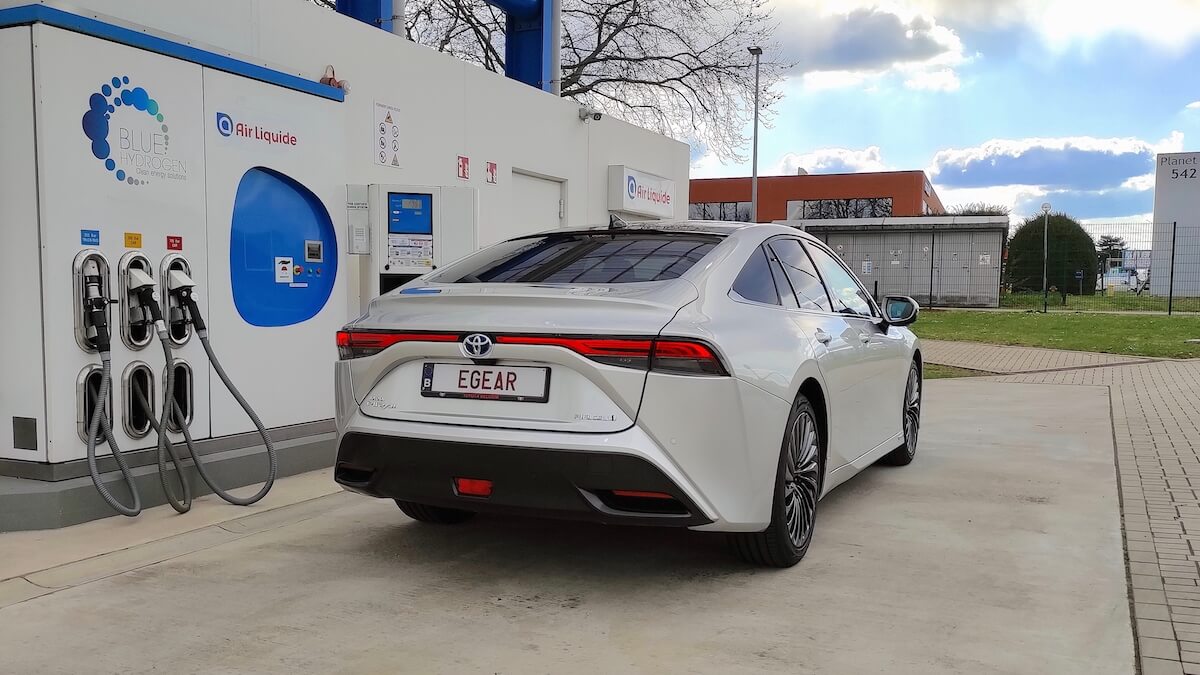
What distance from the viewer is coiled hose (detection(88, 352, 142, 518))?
4.54 m

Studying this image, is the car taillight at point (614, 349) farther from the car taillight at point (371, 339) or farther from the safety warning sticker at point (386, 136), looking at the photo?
the safety warning sticker at point (386, 136)

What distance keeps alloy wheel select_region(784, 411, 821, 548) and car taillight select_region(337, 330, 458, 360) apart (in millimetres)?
1490

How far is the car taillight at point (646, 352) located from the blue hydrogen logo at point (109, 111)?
2848 mm

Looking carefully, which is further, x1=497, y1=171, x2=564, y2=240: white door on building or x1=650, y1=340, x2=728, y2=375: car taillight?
x1=497, y1=171, x2=564, y2=240: white door on building

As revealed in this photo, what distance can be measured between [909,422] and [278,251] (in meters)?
4.30

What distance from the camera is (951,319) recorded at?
2539 cm

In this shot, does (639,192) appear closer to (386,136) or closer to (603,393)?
(386,136)

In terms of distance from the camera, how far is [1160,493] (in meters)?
5.61

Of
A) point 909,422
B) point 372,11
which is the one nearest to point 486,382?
point 909,422

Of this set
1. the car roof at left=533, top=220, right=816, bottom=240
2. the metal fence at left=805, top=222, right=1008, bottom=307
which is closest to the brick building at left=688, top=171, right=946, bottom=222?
the metal fence at left=805, top=222, right=1008, bottom=307

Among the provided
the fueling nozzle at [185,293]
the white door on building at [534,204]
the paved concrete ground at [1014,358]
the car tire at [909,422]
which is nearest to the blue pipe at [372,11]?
the white door on building at [534,204]

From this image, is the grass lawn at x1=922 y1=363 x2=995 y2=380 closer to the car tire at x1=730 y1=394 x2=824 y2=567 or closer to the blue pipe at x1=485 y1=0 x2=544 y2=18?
the blue pipe at x1=485 y1=0 x2=544 y2=18

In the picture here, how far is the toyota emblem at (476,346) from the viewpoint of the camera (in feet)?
11.5

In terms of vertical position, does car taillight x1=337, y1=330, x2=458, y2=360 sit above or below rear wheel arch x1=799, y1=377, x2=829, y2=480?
above
